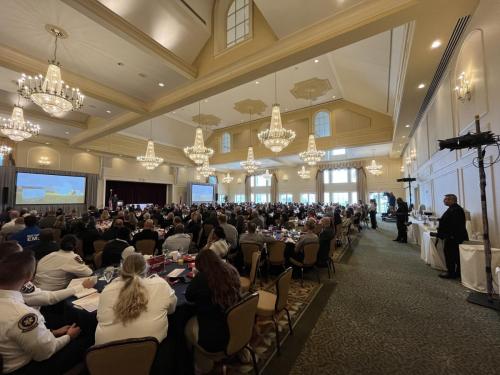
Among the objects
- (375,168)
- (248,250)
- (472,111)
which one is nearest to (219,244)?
(248,250)

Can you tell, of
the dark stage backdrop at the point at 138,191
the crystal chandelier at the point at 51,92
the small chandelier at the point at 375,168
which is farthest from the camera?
the dark stage backdrop at the point at 138,191

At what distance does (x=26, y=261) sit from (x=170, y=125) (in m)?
13.9

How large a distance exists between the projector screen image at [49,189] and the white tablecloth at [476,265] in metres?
16.1

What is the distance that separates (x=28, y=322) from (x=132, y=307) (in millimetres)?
564

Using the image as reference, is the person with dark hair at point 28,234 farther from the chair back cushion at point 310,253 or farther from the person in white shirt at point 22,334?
the chair back cushion at point 310,253

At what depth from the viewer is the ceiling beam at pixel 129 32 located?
3.52m

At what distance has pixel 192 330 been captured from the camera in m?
1.93

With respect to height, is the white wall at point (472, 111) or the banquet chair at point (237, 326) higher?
the white wall at point (472, 111)

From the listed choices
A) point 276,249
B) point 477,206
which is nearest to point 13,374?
point 276,249

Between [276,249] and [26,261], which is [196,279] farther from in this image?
[276,249]

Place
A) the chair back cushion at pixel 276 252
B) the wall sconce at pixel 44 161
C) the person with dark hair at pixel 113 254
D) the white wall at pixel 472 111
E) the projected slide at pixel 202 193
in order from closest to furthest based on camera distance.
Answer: the person with dark hair at pixel 113 254 < the white wall at pixel 472 111 < the chair back cushion at pixel 276 252 < the wall sconce at pixel 44 161 < the projected slide at pixel 202 193

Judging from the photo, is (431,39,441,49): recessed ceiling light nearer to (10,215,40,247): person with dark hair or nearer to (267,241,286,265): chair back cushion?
(267,241,286,265): chair back cushion

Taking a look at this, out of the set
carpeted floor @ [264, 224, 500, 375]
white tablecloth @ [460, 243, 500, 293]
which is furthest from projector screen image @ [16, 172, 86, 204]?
white tablecloth @ [460, 243, 500, 293]

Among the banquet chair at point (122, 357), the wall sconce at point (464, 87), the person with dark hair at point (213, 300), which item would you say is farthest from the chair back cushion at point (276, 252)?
the wall sconce at point (464, 87)
